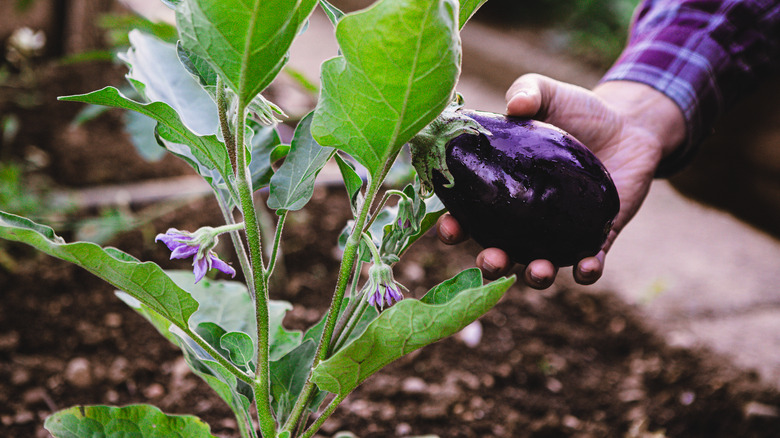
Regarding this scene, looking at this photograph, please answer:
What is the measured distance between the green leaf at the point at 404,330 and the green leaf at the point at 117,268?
130mm

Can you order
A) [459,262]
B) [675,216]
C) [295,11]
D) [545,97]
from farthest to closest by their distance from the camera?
[675,216]
[459,262]
[545,97]
[295,11]

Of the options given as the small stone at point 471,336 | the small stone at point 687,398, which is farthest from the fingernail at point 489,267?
the small stone at point 687,398

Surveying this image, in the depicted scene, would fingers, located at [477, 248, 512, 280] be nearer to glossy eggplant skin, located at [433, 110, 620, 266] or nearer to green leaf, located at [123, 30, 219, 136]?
glossy eggplant skin, located at [433, 110, 620, 266]

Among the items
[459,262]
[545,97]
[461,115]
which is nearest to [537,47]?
[459,262]

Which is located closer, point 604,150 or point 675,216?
point 604,150

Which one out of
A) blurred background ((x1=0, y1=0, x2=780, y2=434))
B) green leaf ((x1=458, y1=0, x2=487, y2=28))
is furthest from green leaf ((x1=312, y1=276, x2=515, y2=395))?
blurred background ((x1=0, y1=0, x2=780, y2=434))

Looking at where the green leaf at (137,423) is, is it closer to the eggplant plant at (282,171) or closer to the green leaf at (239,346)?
the eggplant plant at (282,171)

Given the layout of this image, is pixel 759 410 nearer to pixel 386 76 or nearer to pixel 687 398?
pixel 687 398

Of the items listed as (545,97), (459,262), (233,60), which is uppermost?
(233,60)

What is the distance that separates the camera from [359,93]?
45cm

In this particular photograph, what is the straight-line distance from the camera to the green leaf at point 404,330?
45 centimetres

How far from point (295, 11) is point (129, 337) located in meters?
0.91

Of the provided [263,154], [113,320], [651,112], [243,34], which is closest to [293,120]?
[113,320]

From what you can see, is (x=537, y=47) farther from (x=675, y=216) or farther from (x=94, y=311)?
(x=94, y=311)
